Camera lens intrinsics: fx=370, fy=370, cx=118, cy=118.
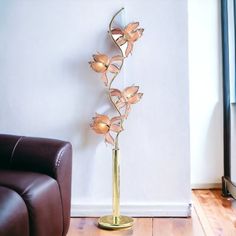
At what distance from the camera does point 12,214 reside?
4.73 feet

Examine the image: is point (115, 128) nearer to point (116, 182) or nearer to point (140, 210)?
point (116, 182)

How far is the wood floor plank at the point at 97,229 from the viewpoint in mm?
2182

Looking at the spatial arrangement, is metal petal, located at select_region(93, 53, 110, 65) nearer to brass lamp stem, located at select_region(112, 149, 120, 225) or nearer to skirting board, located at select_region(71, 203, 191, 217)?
brass lamp stem, located at select_region(112, 149, 120, 225)

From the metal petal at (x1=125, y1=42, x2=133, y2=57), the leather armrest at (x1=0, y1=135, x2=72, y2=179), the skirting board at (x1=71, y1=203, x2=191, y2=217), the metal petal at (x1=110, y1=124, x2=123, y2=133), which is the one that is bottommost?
the skirting board at (x1=71, y1=203, x2=191, y2=217)

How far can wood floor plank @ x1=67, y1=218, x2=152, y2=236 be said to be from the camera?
85.9 inches

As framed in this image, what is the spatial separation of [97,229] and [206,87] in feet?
5.26

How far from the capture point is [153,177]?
2.49 meters

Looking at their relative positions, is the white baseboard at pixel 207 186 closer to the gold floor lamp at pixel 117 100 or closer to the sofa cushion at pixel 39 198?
the gold floor lamp at pixel 117 100

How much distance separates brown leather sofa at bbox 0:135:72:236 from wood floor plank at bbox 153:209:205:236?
23.6 inches

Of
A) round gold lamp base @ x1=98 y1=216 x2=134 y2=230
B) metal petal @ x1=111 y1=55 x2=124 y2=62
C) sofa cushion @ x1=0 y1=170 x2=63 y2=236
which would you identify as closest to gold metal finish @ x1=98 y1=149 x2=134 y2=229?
round gold lamp base @ x1=98 y1=216 x2=134 y2=230

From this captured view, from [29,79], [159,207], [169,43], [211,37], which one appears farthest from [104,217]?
[211,37]

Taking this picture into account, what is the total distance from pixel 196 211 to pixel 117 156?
0.75m

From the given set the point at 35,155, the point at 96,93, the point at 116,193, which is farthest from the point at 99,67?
the point at 116,193

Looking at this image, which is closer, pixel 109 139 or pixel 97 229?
pixel 97 229
